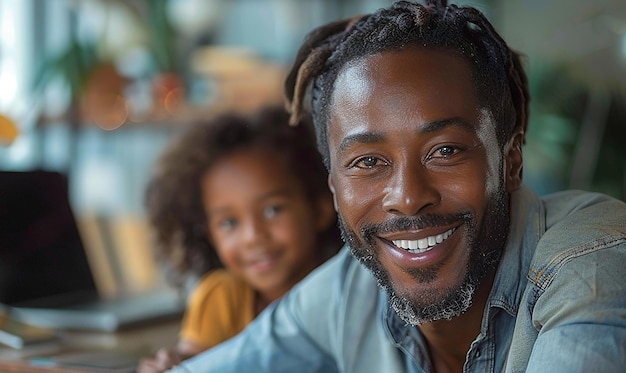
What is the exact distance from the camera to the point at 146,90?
4000mm

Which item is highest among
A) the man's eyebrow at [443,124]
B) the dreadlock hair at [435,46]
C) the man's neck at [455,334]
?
the dreadlock hair at [435,46]

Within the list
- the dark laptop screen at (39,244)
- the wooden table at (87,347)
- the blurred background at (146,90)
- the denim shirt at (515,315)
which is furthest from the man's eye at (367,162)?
the blurred background at (146,90)

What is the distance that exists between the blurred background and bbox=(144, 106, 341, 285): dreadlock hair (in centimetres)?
85

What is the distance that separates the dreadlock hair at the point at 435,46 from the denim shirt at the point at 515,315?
14 centimetres

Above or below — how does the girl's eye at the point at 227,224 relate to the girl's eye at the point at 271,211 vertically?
below

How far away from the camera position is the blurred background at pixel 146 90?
3.66m

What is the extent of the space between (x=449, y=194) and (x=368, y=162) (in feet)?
0.38

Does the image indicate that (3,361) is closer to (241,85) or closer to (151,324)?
(151,324)

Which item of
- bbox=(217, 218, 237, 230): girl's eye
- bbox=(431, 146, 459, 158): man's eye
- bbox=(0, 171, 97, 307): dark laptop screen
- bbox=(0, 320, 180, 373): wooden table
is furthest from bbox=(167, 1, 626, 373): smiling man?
bbox=(0, 171, 97, 307): dark laptop screen

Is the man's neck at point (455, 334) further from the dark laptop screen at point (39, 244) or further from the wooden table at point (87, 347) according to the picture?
the dark laptop screen at point (39, 244)

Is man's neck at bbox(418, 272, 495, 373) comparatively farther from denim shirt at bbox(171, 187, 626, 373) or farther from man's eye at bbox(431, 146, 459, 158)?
man's eye at bbox(431, 146, 459, 158)

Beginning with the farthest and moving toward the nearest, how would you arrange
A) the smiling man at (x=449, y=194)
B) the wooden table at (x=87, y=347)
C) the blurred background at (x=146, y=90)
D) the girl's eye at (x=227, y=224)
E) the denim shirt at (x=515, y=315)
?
the blurred background at (x=146, y=90), the girl's eye at (x=227, y=224), the wooden table at (x=87, y=347), the smiling man at (x=449, y=194), the denim shirt at (x=515, y=315)

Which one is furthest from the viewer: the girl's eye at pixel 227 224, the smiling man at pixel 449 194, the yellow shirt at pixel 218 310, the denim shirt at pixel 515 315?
the girl's eye at pixel 227 224

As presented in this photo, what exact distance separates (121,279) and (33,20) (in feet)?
6.22
